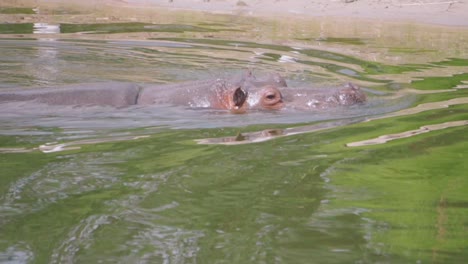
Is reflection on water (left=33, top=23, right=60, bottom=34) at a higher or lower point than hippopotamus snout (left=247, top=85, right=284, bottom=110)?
lower

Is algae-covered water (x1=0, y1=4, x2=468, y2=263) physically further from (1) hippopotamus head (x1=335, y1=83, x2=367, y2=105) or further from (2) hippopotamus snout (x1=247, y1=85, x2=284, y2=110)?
(2) hippopotamus snout (x1=247, y1=85, x2=284, y2=110)

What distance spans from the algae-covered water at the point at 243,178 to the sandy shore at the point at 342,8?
5.26 meters

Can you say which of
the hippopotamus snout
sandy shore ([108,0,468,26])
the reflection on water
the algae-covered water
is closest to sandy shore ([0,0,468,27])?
sandy shore ([108,0,468,26])

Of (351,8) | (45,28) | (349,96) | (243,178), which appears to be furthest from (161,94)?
(351,8)

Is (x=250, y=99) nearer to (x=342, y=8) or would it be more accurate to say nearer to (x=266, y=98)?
(x=266, y=98)

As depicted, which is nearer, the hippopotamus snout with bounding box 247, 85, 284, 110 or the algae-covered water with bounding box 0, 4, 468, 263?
the algae-covered water with bounding box 0, 4, 468, 263

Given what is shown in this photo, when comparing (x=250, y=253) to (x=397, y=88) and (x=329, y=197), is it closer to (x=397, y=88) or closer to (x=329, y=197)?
(x=329, y=197)

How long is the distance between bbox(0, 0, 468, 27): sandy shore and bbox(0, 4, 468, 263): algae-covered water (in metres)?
5.26

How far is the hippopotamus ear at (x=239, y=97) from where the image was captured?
20.5 ft

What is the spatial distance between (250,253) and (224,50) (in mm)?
7165

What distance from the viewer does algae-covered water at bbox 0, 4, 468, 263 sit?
2770mm

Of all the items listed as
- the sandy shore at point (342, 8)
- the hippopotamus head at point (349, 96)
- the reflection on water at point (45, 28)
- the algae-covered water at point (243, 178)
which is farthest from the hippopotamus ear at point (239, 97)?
the sandy shore at point (342, 8)

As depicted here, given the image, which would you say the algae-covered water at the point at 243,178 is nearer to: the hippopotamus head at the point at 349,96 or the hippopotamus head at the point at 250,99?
the hippopotamus head at the point at 349,96

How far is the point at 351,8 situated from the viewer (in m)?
14.1
